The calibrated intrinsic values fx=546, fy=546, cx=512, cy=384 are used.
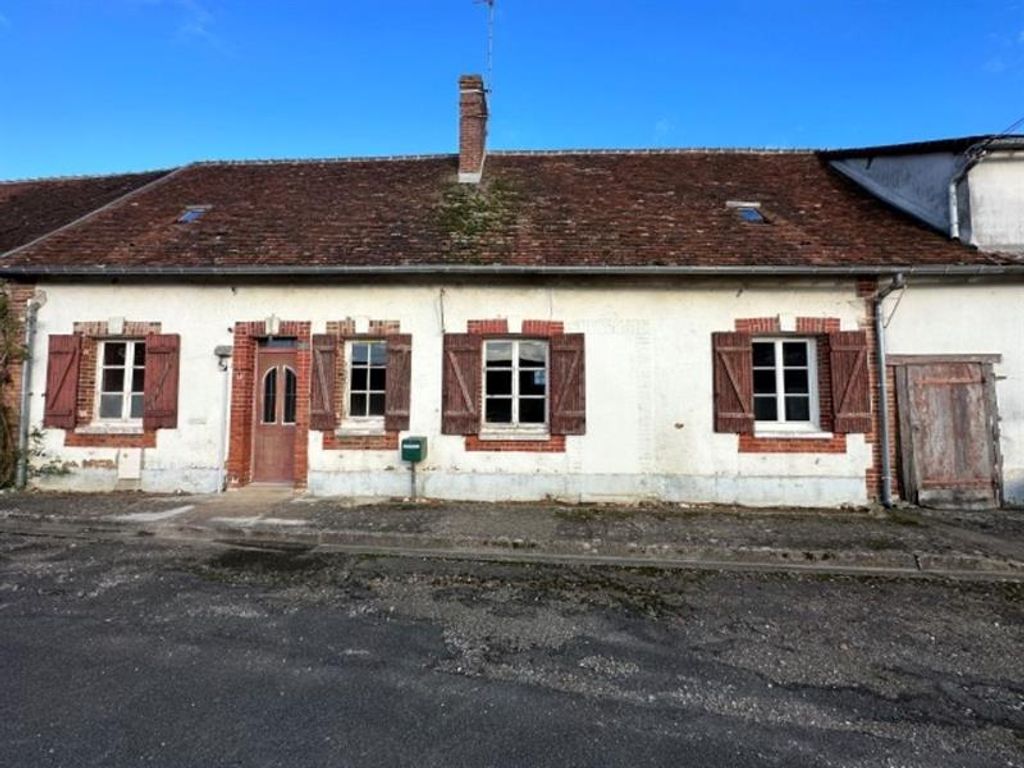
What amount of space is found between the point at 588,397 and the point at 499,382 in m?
1.39

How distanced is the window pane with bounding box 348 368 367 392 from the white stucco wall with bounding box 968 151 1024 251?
958cm

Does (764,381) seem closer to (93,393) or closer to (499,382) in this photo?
(499,382)

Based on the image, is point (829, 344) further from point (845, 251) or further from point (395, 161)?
point (395, 161)

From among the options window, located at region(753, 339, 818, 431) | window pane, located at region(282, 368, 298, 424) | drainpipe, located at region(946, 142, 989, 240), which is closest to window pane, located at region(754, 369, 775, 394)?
window, located at region(753, 339, 818, 431)

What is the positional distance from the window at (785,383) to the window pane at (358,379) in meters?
5.98

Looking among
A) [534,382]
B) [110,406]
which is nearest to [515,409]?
[534,382]

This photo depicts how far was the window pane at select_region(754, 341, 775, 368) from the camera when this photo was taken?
8.28m

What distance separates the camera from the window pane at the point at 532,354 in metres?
8.42

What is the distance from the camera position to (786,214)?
9586mm

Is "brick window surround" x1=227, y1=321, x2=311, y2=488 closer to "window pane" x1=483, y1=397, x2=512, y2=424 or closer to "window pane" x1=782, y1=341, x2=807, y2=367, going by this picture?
"window pane" x1=483, y1=397, x2=512, y2=424

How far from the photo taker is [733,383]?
798 cm

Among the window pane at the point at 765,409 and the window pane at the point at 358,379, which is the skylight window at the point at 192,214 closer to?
the window pane at the point at 358,379

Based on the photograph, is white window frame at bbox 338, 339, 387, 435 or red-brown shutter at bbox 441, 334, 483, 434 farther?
white window frame at bbox 338, 339, 387, 435

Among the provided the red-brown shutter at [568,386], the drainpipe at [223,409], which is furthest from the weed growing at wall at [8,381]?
the red-brown shutter at [568,386]
